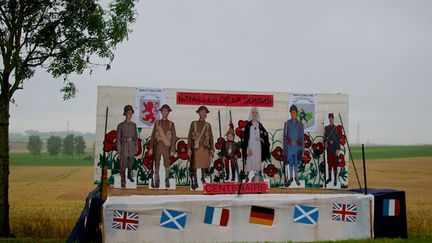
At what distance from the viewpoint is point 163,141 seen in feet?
33.4

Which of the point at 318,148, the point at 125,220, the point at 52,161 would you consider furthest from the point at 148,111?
the point at 52,161

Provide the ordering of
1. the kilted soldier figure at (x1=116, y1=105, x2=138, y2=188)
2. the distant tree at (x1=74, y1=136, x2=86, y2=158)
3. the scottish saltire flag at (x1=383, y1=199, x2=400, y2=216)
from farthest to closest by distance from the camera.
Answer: the distant tree at (x1=74, y1=136, x2=86, y2=158) < the kilted soldier figure at (x1=116, y1=105, x2=138, y2=188) < the scottish saltire flag at (x1=383, y1=199, x2=400, y2=216)

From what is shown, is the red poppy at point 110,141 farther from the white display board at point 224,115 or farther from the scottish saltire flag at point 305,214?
the scottish saltire flag at point 305,214

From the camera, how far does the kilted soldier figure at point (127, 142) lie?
10.1 metres

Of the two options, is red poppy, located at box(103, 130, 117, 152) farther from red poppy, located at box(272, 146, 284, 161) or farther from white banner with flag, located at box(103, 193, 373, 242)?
red poppy, located at box(272, 146, 284, 161)

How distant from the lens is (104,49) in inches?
430

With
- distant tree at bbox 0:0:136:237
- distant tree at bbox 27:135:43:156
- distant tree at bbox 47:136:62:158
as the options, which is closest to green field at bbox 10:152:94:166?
distant tree at bbox 27:135:43:156

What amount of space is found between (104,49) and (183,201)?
4.74m

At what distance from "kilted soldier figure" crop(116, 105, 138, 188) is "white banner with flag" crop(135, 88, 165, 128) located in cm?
17

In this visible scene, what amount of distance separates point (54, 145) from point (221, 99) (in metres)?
60.9

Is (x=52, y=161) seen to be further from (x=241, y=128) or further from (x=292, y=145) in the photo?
(x=292, y=145)

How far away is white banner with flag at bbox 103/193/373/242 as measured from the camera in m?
8.26

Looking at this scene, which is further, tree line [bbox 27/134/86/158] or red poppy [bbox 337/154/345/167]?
tree line [bbox 27/134/86/158]

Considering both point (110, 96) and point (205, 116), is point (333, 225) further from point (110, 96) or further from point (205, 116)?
point (110, 96)
